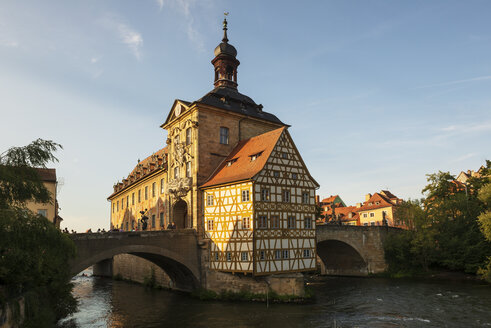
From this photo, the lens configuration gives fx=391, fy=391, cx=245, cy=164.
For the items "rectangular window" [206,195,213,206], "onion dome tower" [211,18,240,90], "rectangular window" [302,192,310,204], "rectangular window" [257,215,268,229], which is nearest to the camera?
"rectangular window" [257,215,268,229]

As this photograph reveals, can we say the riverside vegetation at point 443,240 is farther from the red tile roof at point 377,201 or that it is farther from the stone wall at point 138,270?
the red tile roof at point 377,201

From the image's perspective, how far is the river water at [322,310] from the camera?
66.0 ft

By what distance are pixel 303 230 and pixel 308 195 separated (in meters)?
2.56

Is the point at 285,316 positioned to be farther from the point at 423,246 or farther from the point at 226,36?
the point at 226,36

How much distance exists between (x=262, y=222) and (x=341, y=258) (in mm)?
19621

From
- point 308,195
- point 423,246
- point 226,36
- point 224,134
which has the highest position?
point 226,36

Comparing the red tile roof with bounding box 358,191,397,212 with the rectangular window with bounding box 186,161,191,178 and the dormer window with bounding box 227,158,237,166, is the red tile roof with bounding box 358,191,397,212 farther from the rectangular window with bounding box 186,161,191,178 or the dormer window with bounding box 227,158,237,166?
the rectangular window with bounding box 186,161,191,178

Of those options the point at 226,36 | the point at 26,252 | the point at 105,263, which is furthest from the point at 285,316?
the point at 105,263

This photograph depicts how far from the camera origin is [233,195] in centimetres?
2642

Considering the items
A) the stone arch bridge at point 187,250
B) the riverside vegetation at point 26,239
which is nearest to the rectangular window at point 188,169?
the stone arch bridge at point 187,250

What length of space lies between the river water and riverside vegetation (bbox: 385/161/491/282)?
4.58 m

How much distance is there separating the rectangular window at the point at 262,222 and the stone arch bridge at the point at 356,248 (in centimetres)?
1336

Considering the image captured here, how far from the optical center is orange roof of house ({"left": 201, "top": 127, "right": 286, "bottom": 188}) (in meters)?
26.2

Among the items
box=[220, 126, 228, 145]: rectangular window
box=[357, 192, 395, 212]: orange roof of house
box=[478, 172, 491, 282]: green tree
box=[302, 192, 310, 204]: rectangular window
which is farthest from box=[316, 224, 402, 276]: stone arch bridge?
box=[357, 192, 395, 212]: orange roof of house
